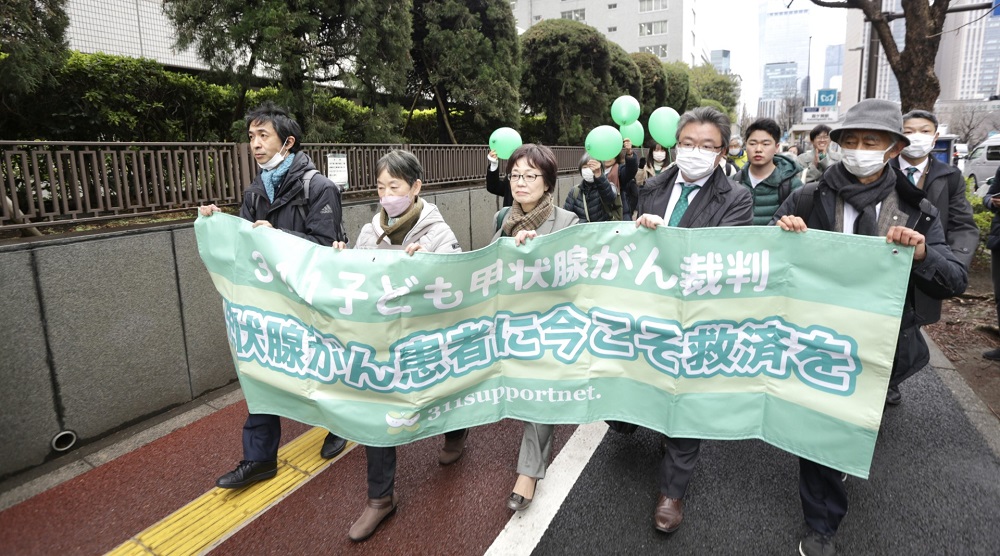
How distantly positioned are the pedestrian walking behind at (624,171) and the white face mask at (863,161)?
3226 mm

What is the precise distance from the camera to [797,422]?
2.64 m

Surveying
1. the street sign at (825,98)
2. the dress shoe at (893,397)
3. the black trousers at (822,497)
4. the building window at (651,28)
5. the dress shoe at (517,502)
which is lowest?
the dress shoe at (893,397)

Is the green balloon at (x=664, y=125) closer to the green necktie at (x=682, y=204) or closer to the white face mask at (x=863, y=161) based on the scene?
the green necktie at (x=682, y=204)

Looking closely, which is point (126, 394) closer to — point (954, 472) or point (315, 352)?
point (315, 352)

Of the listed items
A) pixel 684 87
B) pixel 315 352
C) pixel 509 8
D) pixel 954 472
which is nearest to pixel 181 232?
pixel 315 352

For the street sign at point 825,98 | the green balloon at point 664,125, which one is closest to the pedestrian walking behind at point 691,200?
the green balloon at point 664,125

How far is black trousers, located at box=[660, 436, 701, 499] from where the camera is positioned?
9.45ft

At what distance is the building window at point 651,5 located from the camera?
2233 inches

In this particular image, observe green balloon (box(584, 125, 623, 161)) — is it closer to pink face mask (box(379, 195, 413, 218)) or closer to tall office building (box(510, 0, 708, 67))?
pink face mask (box(379, 195, 413, 218))

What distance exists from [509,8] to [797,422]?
406 inches

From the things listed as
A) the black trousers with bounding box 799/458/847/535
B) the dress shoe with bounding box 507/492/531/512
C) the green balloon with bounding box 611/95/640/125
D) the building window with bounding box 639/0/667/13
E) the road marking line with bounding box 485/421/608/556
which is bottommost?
the road marking line with bounding box 485/421/608/556

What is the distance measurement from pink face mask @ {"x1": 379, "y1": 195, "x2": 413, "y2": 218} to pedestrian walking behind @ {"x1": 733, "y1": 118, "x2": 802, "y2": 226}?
2.80 m

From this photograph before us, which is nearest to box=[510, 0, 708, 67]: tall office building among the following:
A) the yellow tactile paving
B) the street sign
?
the street sign

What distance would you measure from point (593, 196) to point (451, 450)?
2.51 metres
